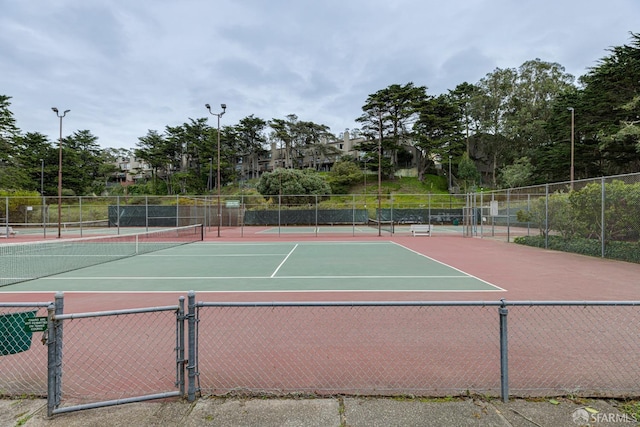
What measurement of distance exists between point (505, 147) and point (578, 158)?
22.7m

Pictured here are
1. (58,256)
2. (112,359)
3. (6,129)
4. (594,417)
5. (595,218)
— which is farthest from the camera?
(6,129)

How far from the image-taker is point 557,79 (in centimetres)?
6009

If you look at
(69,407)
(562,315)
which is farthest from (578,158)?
(69,407)

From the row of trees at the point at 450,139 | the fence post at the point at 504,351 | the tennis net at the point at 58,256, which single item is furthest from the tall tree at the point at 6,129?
the fence post at the point at 504,351

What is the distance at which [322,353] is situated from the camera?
14.9 ft

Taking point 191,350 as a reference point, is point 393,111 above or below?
above

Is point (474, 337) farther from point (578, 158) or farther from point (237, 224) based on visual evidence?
point (578, 158)

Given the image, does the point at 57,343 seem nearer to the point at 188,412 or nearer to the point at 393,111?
the point at 188,412

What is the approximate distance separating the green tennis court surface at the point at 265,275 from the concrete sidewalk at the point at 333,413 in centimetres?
469

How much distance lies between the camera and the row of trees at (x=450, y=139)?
37812 mm

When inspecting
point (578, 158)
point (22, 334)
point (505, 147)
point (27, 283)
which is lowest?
point (27, 283)

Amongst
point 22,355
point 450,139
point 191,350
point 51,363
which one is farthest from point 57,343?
point 450,139

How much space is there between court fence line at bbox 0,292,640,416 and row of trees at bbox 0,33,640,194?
36086mm

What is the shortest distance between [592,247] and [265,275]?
12.9 metres
